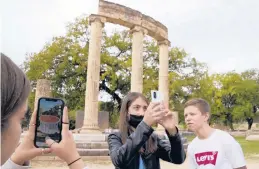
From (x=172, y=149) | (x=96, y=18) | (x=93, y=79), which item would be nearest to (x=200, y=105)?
(x=172, y=149)

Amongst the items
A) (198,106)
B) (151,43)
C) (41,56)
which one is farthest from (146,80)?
(198,106)

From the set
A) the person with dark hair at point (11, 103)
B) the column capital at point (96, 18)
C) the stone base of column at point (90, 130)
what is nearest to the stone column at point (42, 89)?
the stone base of column at point (90, 130)

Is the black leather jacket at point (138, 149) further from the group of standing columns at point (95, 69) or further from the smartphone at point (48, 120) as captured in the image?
the group of standing columns at point (95, 69)

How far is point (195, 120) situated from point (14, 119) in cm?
277

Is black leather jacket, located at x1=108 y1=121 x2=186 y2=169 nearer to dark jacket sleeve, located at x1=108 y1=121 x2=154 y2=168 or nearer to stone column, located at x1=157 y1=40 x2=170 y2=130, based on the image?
dark jacket sleeve, located at x1=108 y1=121 x2=154 y2=168

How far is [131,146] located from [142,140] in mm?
116

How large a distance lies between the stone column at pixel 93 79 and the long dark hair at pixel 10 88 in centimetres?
1801

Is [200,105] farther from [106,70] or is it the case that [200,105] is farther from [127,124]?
[106,70]

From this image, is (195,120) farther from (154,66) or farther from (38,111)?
(154,66)

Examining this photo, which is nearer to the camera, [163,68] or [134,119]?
[134,119]

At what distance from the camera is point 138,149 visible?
261 centimetres

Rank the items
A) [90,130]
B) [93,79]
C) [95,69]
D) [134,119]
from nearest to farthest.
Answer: [134,119] → [90,130] → [93,79] → [95,69]

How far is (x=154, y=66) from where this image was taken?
38.4 metres

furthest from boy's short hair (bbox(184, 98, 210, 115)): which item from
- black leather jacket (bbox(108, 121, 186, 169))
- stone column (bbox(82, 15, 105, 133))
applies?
stone column (bbox(82, 15, 105, 133))
